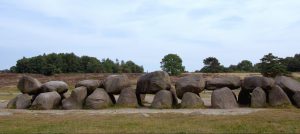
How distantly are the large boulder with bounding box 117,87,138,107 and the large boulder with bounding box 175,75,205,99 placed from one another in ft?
9.89

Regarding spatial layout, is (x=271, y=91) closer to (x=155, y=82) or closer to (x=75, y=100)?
(x=155, y=82)

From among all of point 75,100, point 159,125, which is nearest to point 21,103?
point 75,100

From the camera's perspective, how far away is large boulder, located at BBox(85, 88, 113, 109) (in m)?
29.5

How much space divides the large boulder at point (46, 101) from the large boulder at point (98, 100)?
2.16 m

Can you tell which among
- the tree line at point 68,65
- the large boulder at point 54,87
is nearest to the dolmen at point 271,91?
the large boulder at point 54,87

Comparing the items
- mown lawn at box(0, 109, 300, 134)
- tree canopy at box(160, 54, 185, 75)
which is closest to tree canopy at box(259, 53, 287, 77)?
tree canopy at box(160, 54, 185, 75)

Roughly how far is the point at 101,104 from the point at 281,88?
39.1 ft

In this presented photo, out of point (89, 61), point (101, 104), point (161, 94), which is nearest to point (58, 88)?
point (101, 104)

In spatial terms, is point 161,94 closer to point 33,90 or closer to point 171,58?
point 33,90

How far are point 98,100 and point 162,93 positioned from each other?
4.22m

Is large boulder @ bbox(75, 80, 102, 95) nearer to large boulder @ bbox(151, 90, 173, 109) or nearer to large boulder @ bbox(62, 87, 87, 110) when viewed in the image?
large boulder @ bbox(62, 87, 87, 110)

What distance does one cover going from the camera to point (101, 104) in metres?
29.7

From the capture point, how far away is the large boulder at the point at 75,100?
29.5 m

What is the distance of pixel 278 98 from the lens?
28.9 m
